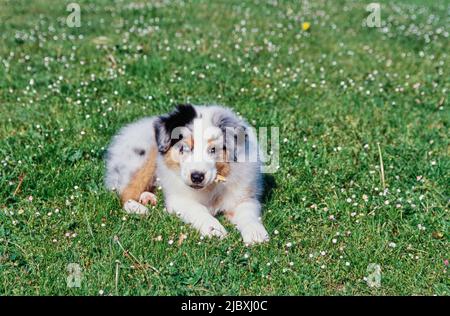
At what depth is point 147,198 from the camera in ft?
20.5

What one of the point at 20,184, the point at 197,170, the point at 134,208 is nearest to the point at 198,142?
the point at 197,170

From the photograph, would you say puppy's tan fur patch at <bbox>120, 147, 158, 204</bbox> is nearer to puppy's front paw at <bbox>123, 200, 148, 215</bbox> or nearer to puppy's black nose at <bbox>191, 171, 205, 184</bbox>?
puppy's front paw at <bbox>123, 200, 148, 215</bbox>

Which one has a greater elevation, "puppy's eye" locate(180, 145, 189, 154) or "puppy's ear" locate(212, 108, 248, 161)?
"puppy's ear" locate(212, 108, 248, 161)

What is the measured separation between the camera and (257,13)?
12945mm

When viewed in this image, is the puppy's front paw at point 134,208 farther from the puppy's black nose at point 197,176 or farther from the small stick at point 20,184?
the small stick at point 20,184

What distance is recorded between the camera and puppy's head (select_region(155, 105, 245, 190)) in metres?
5.55

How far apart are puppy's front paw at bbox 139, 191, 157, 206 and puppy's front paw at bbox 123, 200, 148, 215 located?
0.18 m

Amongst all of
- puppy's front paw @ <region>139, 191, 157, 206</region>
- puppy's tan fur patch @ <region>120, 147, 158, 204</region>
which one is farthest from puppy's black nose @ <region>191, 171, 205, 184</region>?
puppy's tan fur patch @ <region>120, 147, 158, 204</region>

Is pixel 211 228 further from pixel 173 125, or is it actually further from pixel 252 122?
pixel 252 122

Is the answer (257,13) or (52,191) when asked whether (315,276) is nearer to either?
(52,191)

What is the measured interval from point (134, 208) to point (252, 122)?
2.42 m

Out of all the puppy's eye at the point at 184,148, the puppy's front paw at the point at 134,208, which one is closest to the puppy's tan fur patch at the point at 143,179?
the puppy's front paw at the point at 134,208

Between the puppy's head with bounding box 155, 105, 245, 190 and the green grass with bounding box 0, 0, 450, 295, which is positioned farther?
the puppy's head with bounding box 155, 105, 245, 190

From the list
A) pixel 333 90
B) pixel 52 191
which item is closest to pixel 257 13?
pixel 333 90
